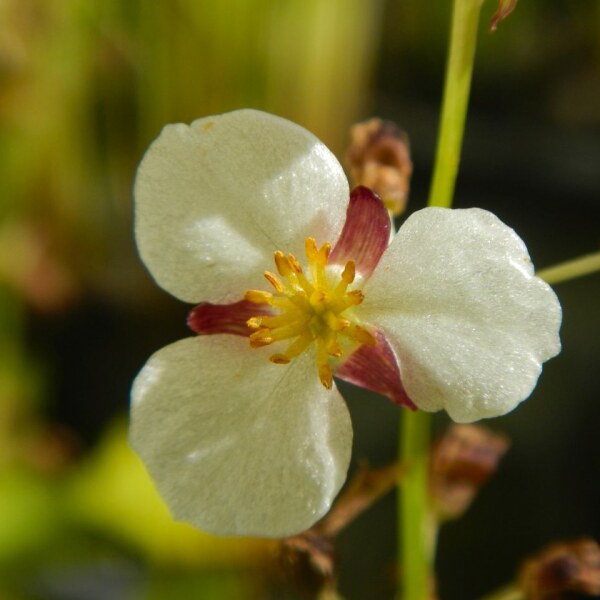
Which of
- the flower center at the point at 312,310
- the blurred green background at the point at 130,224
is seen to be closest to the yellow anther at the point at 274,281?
the flower center at the point at 312,310

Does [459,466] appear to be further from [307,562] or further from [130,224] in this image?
[130,224]

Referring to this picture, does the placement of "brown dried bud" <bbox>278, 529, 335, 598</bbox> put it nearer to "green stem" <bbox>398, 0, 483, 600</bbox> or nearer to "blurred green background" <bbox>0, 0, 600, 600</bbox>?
"green stem" <bbox>398, 0, 483, 600</bbox>

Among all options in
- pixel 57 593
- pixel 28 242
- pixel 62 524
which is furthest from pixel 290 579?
pixel 28 242

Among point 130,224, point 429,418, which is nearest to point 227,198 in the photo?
point 429,418

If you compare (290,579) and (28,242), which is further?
(28,242)

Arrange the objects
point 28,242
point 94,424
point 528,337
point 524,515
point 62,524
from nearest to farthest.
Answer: point 528,337 < point 62,524 < point 524,515 < point 28,242 < point 94,424

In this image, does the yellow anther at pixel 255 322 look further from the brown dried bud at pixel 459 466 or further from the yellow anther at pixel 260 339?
the brown dried bud at pixel 459 466

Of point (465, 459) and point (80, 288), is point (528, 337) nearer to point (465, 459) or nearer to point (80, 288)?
point (465, 459)
